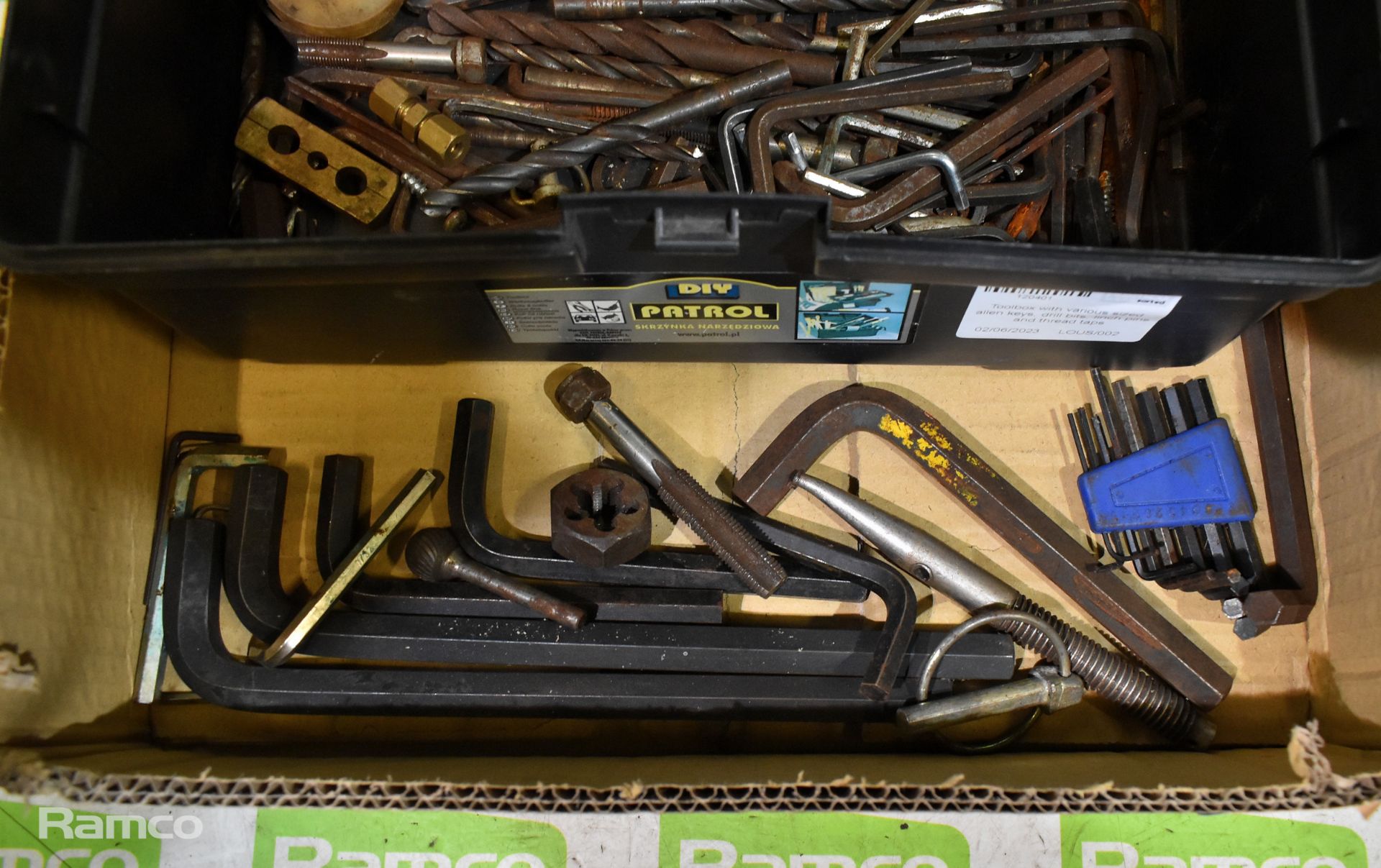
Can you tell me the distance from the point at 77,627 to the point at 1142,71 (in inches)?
62.8

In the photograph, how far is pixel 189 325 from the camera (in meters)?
1.12

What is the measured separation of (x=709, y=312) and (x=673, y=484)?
217 millimetres

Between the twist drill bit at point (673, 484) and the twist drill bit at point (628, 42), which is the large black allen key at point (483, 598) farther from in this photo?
the twist drill bit at point (628, 42)

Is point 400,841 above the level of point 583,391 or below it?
→ below

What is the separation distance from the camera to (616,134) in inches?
47.2

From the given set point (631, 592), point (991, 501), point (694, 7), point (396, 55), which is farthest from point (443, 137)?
point (991, 501)

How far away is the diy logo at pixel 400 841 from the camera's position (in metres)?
→ 0.90

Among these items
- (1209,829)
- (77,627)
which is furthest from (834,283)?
(77,627)

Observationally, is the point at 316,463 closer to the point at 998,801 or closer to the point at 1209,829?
the point at 998,801

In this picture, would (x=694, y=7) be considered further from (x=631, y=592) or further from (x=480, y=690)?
(x=480, y=690)

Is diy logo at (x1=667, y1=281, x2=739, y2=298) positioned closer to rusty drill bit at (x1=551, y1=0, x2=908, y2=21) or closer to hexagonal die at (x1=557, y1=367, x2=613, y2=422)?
hexagonal die at (x1=557, y1=367, x2=613, y2=422)

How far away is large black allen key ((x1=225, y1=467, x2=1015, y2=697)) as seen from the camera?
1.09m

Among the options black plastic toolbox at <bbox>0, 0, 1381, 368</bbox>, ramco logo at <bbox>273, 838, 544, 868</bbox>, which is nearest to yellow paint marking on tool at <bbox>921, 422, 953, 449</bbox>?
black plastic toolbox at <bbox>0, 0, 1381, 368</bbox>

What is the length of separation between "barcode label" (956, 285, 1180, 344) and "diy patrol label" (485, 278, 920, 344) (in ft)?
0.27
